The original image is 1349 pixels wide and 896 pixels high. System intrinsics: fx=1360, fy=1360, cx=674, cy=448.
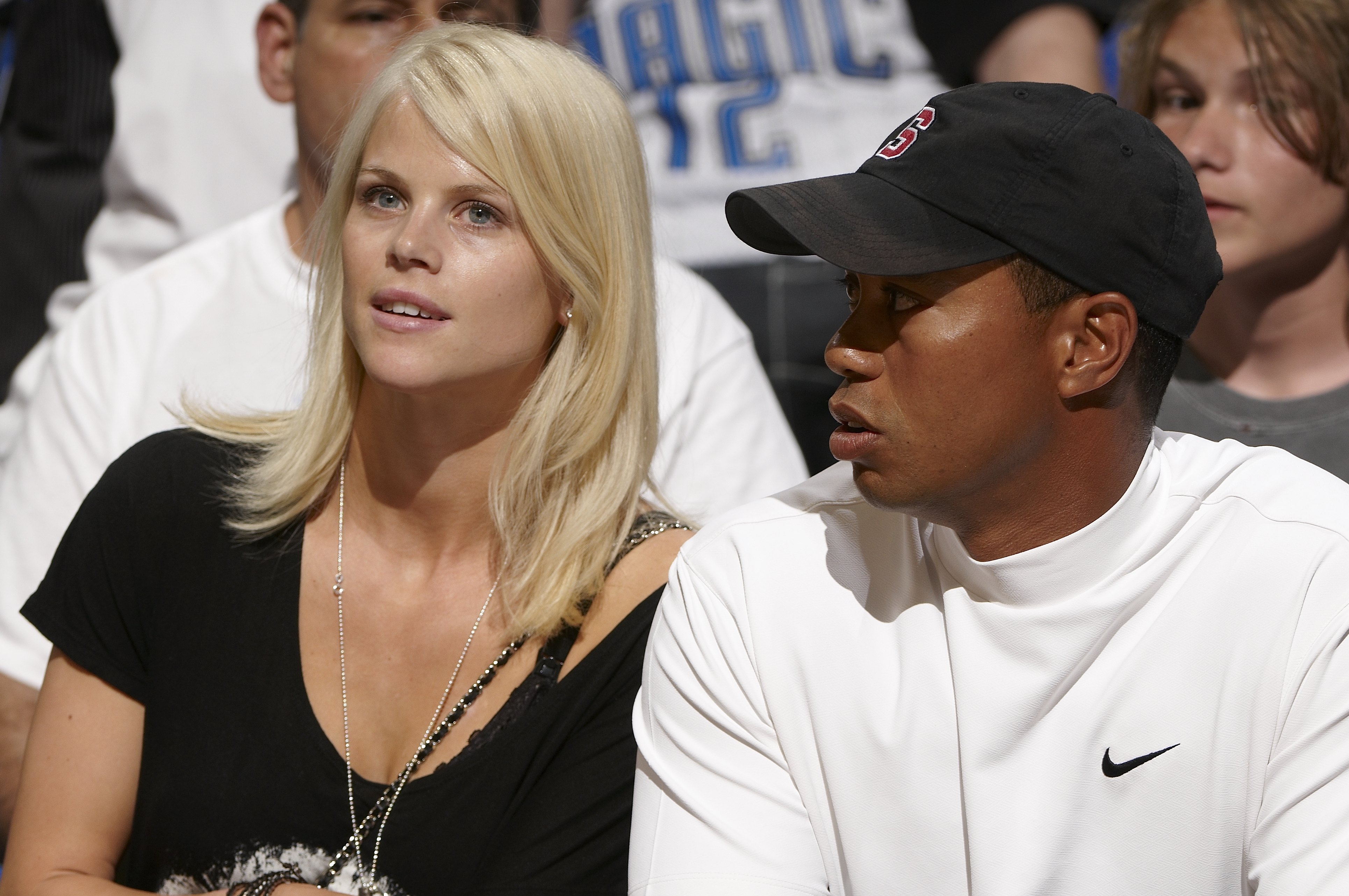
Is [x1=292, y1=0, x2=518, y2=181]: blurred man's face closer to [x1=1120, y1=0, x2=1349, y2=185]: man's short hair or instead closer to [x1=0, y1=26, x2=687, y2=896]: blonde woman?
[x1=0, y1=26, x2=687, y2=896]: blonde woman

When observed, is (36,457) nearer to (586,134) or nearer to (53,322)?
(53,322)

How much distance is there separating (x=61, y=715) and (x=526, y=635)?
586 mm

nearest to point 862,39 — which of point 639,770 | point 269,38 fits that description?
point 269,38

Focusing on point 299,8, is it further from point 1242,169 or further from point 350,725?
point 1242,169

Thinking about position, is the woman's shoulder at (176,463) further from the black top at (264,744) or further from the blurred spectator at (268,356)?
the blurred spectator at (268,356)

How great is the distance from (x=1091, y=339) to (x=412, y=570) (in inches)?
37.6

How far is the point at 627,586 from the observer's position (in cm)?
175

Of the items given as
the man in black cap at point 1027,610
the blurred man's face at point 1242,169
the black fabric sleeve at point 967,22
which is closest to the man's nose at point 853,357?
the man in black cap at point 1027,610

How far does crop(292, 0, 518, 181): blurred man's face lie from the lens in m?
2.40

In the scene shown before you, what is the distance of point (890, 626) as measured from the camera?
55.6 inches

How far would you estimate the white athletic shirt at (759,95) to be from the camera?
9.58ft

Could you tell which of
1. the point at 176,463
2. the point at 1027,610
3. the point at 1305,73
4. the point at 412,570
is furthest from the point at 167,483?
the point at 1305,73

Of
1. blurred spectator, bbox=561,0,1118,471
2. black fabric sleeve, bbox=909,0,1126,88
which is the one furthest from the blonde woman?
black fabric sleeve, bbox=909,0,1126,88

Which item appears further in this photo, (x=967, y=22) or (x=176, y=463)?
(x=967, y=22)
